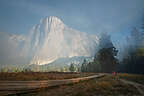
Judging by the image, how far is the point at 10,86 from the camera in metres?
7.28

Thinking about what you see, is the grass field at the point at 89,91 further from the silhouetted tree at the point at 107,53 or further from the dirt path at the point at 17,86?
the silhouetted tree at the point at 107,53

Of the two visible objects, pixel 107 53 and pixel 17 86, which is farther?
pixel 107 53

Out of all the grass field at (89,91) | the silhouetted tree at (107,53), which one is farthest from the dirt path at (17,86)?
the silhouetted tree at (107,53)

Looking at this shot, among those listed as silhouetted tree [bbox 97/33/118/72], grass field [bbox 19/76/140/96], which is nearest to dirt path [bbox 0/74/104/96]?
grass field [bbox 19/76/140/96]

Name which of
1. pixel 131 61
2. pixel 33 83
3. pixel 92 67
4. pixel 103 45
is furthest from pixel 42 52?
pixel 33 83

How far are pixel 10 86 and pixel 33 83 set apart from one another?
2.15m

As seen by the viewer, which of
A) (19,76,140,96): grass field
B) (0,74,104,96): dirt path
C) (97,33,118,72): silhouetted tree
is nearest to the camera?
(0,74,104,96): dirt path

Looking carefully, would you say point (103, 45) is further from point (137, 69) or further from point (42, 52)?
point (42, 52)

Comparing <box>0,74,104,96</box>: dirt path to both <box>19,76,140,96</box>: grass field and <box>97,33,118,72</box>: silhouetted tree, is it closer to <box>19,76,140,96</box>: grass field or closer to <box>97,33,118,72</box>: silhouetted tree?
<box>19,76,140,96</box>: grass field

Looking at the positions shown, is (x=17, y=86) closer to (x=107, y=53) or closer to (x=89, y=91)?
(x=89, y=91)

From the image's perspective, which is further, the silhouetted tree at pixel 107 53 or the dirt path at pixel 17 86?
the silhouetted tree at pixel 107 53

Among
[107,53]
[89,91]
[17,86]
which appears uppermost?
[107,53]

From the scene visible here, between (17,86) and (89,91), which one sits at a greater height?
(17,86)

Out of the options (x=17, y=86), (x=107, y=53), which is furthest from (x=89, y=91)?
(x=107, y=53)
